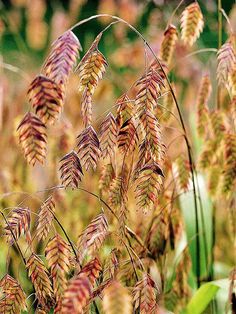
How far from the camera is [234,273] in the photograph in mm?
1372

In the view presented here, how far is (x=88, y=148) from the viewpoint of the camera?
1.21m

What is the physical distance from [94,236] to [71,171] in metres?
0.11

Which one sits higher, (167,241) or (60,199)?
(60,199)

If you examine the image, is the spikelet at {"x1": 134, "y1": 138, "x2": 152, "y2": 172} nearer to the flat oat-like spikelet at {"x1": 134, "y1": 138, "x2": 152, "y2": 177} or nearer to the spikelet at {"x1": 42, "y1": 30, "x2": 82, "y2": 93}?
the flat oat-like spikelet at {"x1": 134, "y1": 138, "x2": 152, "y2": 177}

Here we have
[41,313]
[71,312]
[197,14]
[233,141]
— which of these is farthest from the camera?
[233,141]

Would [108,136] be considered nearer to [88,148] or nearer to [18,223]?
[88,148]

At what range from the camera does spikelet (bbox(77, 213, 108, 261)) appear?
1.19 m

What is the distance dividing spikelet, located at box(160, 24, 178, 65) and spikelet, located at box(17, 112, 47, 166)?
63 cm

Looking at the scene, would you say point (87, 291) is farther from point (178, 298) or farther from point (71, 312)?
point (178, 298)

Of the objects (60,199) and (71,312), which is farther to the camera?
(60,199)

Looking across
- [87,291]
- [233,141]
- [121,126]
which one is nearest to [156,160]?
[121,126]

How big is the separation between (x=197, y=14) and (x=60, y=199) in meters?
1.07

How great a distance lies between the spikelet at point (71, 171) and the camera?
4.01ft

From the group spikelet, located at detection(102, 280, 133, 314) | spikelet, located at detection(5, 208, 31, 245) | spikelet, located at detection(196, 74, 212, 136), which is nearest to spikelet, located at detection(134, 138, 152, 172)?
spikelet, located at detection(5, 208, 31, 245)
